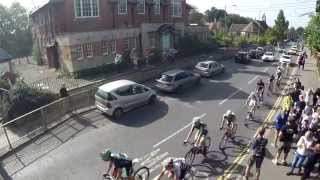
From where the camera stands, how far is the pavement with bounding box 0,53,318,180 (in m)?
13.7

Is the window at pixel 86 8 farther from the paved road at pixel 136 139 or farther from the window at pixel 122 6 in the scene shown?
the paved road at pixel 136 139

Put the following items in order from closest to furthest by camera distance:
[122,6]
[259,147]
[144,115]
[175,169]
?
[175,169]
[259,147]
[144,115]
[122,6]

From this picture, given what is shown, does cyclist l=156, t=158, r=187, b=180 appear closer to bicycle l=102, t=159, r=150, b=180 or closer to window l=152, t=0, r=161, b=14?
bicycle l=102, t=159, r=150, b=180

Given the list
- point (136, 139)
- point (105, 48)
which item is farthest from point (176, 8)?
point (136, 139)

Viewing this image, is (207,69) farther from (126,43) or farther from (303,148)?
(303,148)

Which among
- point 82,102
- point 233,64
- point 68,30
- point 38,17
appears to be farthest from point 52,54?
point 233,64

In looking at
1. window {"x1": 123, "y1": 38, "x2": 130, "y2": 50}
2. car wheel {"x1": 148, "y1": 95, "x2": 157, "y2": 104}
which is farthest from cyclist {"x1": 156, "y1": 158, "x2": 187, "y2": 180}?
window {"x1": 123, "y1": 38, "x2": 130, "y2": 50}

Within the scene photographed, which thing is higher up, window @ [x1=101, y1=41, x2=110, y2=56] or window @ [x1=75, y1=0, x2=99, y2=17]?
window @ [x1=75, y1=0, x2=99, y2=17]

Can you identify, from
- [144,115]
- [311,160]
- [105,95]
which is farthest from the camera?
[144,115]

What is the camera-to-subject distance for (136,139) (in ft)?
54.0

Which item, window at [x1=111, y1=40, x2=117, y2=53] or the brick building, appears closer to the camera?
the brick building

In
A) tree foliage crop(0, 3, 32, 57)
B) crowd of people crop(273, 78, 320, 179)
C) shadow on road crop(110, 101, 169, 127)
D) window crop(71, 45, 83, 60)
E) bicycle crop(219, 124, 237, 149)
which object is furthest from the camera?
tree foliage crop(0, 3, 32, 57)

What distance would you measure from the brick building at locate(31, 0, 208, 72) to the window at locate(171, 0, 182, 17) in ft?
1.03

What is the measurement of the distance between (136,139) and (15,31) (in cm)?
5921
